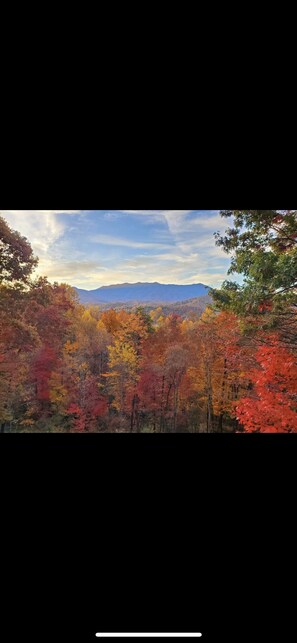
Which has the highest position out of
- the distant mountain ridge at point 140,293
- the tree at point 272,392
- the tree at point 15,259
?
the tree at point 15,259

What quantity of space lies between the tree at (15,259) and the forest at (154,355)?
1 cm

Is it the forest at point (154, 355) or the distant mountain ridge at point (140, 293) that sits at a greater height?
the distant mountain ridge at point (140, 293)

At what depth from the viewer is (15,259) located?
3568mm

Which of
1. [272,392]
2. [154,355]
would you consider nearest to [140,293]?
[154,355]

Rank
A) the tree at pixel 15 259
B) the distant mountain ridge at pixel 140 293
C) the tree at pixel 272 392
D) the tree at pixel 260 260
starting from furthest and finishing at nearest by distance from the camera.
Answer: the distant mountain ridge at pixel 140 293 → the tree at pixel 15 259 → the tree at pixel 272 392 → the tree at pixel 260 260

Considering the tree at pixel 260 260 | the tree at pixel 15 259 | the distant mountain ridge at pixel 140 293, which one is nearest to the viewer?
the tree at pixel 260 260

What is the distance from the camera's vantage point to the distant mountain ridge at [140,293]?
369 cm

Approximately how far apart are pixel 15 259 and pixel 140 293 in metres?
1.44

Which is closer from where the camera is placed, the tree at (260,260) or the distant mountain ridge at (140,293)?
the tree at (260,260)

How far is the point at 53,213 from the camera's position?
3441mm

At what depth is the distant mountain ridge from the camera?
12.1 feet

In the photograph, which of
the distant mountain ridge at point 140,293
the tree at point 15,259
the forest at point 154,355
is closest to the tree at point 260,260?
the forest at point 154,355

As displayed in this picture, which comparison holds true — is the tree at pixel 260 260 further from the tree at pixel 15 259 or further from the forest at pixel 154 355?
the tree at pixel 15 259
